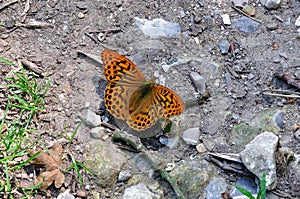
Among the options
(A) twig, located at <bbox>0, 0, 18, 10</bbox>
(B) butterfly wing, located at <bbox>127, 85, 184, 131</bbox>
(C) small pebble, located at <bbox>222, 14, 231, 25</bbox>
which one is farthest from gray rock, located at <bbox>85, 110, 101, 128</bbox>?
(C) small pebble, located at <bbox>222, 14, 231, 25</bbox>

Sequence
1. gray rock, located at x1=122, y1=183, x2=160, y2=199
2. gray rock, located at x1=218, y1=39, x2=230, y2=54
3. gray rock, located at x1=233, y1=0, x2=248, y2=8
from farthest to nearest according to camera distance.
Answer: gray rock, located at x1=233, y1=0, x2=248, y2=8
gray rock, located at x1=218, y1=39, x2=230, y2=54
gray rock, located at x1=122, y1=183, x2=160, y2=199

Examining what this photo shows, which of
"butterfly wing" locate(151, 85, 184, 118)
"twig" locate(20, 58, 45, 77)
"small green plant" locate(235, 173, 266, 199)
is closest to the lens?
"small green plant" locate(235, 173, 266, 199)

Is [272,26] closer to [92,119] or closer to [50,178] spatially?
[92,119]

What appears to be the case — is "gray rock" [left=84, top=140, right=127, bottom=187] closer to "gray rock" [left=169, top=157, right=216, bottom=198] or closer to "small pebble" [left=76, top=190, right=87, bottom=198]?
"small pebble" [left=76, top=190, right=87, bottom=198]

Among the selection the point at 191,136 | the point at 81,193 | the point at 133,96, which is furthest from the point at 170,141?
the point at 81,193

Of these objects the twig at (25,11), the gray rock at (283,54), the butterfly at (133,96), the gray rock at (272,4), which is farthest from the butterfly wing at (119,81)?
the gray rock at (272,4)

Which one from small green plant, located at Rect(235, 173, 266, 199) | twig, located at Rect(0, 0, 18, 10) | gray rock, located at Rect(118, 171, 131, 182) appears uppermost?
twig, located at Rect(0, 0, 18, 10)

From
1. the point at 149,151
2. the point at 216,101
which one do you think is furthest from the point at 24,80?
the point at 216,101
